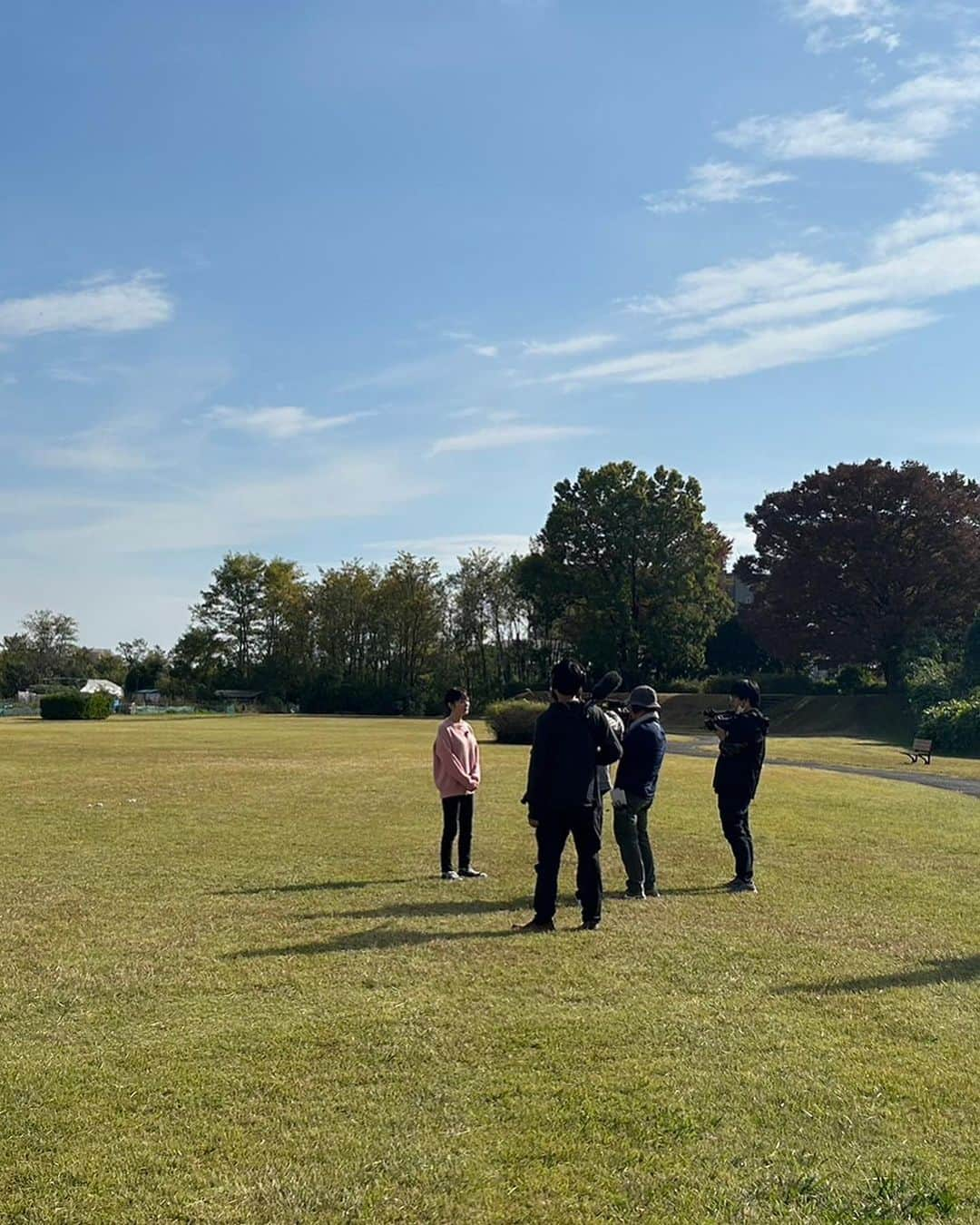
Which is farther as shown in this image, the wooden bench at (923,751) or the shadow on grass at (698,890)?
the wooden bench at (923,751)

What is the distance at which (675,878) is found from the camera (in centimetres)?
1043

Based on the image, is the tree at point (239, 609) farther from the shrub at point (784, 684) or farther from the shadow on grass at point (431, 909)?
the shadow on grass at point (431, 909)

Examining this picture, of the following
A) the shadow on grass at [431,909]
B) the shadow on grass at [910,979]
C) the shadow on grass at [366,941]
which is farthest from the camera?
the shadow on grass at [431,909]

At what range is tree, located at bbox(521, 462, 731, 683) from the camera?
209ft

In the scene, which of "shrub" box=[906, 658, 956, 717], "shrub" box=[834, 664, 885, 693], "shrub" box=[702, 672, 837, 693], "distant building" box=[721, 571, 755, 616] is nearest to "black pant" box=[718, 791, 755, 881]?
Result: "shrub" box=[906, 658, 956, 717]

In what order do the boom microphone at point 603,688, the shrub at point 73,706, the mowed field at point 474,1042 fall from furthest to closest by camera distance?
the shrub at point 73,706
the boom microphone at point 603,688
the mowed field at point 474,1042

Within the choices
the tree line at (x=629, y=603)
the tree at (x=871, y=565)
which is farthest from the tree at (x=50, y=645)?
the tree at (x=871, y=565)

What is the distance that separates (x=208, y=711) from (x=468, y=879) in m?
73.1

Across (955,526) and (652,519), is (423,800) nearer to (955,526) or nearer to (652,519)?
(955,526)

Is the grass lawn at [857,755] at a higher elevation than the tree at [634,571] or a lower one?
lower

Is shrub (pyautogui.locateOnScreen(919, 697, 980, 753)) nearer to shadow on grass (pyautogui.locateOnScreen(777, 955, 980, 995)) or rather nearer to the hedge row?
the hedge row

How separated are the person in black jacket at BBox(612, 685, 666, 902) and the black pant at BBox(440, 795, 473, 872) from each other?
59.1 inches

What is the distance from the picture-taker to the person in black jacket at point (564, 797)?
7941 millimetres

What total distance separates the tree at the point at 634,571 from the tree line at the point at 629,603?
0.11 m
